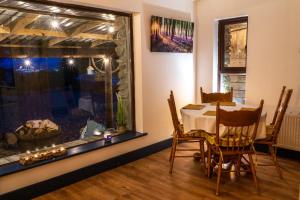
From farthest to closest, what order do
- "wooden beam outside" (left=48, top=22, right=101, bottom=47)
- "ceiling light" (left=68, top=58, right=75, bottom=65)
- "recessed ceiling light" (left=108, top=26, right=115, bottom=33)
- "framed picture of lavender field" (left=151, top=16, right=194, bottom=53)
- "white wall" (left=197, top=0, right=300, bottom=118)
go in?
"framed picture of lavender field" (left=151, top=16, right=194, bottom=53) < "recessed ceiling light" (left=108, top=26, right=115, bottom=33) < "white wall" (left=197, top=0, right=300, bottom=118) < "ceiling light" (left=68, top=58, right=75, bottom=65) < "wooden beam outside" (left=48, top=22, right=101, bottom=47)

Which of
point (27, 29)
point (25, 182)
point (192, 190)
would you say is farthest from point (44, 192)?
point (27, 29)

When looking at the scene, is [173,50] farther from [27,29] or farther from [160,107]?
[27,29]

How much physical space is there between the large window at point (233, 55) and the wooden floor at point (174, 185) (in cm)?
139

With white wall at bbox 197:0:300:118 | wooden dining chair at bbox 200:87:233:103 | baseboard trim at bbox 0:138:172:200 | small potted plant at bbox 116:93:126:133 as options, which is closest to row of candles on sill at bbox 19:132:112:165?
baseboard trim at bbox 0:138:172:200

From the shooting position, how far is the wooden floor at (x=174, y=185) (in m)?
2.67

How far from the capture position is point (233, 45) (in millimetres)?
4207

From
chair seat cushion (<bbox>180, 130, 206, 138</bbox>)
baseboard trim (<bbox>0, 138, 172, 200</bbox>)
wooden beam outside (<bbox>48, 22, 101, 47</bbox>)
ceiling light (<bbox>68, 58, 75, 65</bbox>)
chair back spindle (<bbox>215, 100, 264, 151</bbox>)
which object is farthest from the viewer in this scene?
ceiling light (<bbox>68, 58, 75, 65</bbox>)

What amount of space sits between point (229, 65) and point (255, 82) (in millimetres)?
604

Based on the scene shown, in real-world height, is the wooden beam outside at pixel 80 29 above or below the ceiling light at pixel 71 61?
above

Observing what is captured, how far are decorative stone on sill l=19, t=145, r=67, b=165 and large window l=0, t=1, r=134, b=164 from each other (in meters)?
0.17

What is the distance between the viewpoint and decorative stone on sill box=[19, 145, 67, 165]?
2.71m

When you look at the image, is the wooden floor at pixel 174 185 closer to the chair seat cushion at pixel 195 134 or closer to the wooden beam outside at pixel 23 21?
the chair seat cushion at pixel 195 134

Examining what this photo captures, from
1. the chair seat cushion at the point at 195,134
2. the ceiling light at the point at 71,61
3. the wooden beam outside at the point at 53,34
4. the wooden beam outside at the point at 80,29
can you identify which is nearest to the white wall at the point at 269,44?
the chair seat cushion at the point at 195,134

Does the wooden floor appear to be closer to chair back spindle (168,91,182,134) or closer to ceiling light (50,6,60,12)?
chair back spindle (168,91,182,134)
